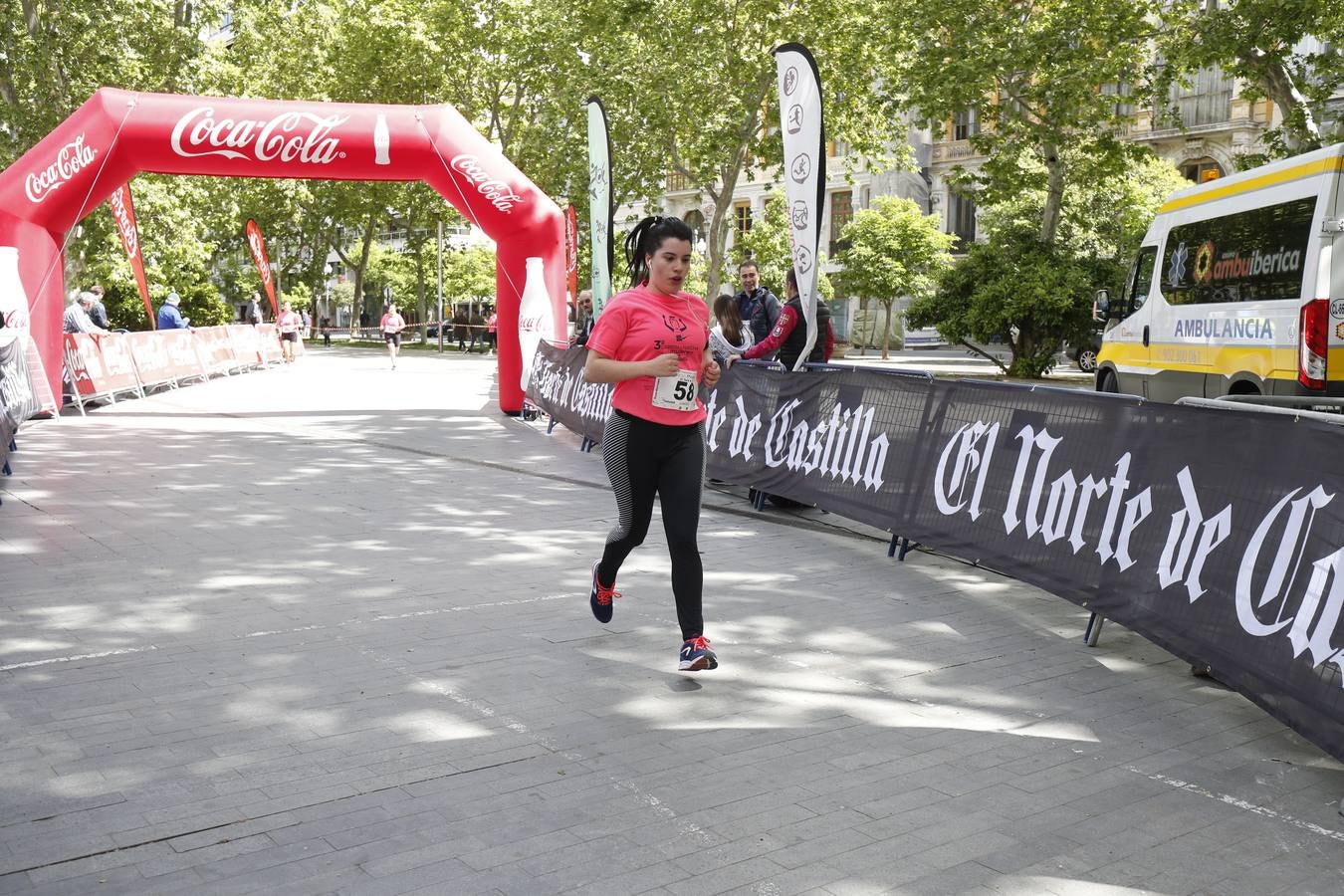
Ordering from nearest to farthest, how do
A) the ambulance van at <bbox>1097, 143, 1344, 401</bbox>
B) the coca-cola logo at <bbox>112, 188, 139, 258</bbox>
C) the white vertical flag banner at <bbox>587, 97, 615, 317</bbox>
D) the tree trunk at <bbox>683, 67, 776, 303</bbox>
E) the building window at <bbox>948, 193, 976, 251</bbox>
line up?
1. the ambulance van at <bbox>1097, 143, 1344, 401</bbox>
2. the white vertical flag banner at <bbox>587, 97, 615, 317</bbox>
3. the coca-cola logo at <bbox>112, 188, 139, 258</bbox>
4. the tree trunk at <bbox>683, 67, 776, 303</bbox>
5. the building window at <bbox>948, 193, 976, 251</bbox>

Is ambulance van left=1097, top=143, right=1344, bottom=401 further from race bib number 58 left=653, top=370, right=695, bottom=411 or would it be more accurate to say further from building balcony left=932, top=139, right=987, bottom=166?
building balcony left=932, top=139, right=987, bottom=166

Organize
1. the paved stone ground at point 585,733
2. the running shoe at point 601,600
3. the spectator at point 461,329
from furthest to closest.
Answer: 1. the spectator at point 461,329
2. the running shoe at point 601,600
3. the paved stone ground at point 585,733

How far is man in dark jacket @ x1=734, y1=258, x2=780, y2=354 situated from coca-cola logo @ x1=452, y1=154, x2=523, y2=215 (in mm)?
6295

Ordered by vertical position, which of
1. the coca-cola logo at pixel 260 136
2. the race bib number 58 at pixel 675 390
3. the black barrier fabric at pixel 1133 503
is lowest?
the black barrier fabric at pixel 1133 503

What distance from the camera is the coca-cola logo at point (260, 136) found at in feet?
53.2

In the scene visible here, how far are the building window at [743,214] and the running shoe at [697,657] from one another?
55722 millimetres

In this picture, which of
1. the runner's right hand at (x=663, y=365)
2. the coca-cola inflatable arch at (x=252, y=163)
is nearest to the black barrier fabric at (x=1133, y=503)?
the runner's right hand at (x=663, y=365)

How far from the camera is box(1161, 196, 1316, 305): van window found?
1178cm

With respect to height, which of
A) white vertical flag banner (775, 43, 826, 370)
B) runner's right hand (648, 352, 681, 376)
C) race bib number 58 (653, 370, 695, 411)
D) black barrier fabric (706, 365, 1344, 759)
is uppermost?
white vertical flag banner (775, 43, 826, 370)

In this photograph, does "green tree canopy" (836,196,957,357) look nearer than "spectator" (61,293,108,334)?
No

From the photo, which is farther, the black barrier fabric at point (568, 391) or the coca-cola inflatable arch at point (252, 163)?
the coca-cola inflatable arch at point (252, 163)

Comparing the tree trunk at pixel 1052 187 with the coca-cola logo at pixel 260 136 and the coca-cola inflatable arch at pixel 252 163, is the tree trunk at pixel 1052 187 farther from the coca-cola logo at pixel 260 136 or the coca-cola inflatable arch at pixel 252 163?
the coca-cola logo at pixel 260 136

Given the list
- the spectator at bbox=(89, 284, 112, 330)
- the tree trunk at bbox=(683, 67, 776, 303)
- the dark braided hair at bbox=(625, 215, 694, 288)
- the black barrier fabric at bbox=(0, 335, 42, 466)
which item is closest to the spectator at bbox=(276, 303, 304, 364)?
the tree trunk at bbox=(683, 67, 776, 303)

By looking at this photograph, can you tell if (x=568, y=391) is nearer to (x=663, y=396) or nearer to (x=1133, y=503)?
(x=663, y=396)
